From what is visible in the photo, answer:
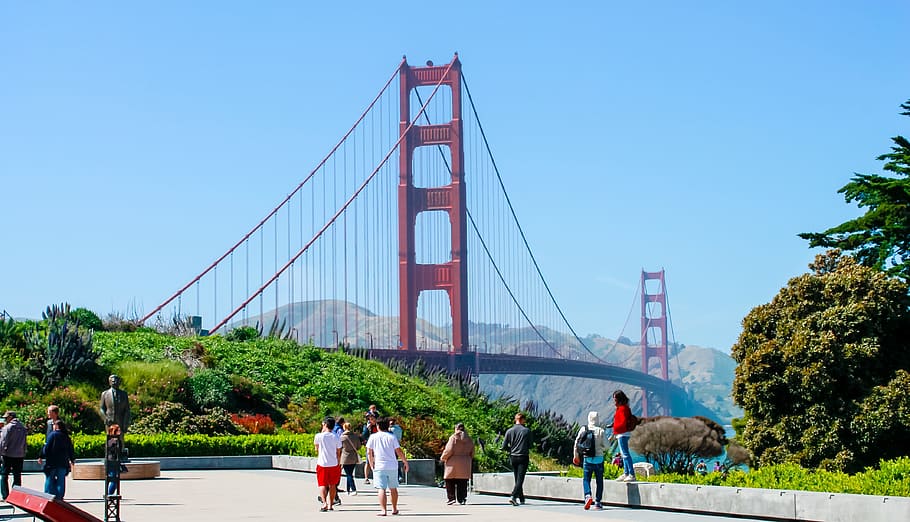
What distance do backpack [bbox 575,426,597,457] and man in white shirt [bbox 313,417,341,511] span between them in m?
3.51

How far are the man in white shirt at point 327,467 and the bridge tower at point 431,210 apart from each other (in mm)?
58115

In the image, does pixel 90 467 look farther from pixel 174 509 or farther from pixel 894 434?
pixel 894 434

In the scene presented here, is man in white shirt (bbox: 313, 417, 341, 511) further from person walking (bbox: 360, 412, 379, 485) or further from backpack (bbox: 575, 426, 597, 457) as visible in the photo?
backpack (bbox: 575, 426, 597, 457)

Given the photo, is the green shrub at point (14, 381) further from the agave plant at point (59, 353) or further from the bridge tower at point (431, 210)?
the bridge tower at point (431, 210)

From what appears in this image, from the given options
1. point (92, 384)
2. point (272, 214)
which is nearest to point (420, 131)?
point (272, 214)

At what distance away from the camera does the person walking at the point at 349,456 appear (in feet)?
75.1

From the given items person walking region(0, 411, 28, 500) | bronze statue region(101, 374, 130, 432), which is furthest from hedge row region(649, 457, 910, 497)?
person walking region(0, 411, 28, 500)

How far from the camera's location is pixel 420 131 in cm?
8612

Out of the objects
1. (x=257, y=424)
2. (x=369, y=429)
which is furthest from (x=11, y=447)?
(x=257, y=424)

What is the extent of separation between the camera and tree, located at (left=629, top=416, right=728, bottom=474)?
33.8 meters

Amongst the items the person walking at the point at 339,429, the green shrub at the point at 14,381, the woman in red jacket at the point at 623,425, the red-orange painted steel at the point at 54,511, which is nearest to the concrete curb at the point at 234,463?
the person walking at the point at 339,429

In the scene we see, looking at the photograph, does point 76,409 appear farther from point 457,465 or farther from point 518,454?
point 518,454

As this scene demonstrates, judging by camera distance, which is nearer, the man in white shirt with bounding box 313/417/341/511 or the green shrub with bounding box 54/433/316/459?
the man in white shirt with bounding box 313/417/341/511

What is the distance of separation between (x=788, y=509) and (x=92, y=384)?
28.1 meters
